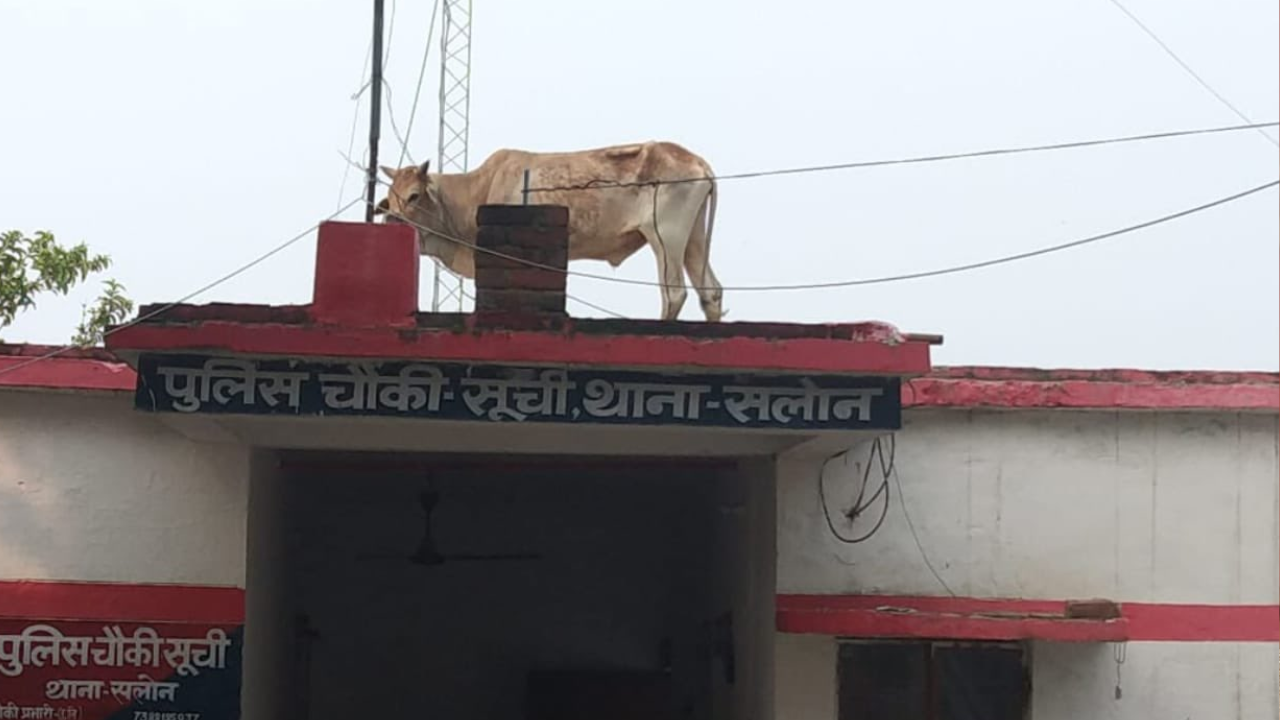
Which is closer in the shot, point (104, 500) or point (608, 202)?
point (104, 500)

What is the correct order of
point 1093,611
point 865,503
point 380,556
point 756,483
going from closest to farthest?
point 1093,611 → point 865,503 → point 756,483 → point 380,556

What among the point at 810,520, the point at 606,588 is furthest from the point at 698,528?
the point at 810,520

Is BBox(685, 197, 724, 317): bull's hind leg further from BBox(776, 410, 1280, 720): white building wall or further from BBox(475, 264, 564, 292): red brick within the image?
BBox(475, 264, 564, 292): red brick

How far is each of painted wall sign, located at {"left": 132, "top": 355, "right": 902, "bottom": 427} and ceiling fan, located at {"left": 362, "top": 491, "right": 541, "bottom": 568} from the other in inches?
202

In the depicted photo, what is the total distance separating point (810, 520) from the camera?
25.6ft

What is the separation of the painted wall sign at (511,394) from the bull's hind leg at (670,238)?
1.69m

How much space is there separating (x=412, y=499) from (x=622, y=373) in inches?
229

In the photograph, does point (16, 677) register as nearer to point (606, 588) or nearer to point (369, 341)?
point (369, 341)

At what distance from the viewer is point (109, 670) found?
729 centimetres

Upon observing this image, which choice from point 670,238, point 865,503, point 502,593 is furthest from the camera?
point 502,593

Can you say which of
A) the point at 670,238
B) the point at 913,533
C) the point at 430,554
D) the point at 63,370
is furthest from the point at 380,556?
the point at 913,533

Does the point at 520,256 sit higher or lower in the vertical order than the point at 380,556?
higher

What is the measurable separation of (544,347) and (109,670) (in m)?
2.83

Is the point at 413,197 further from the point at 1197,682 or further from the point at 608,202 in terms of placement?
the point at 1197,682
